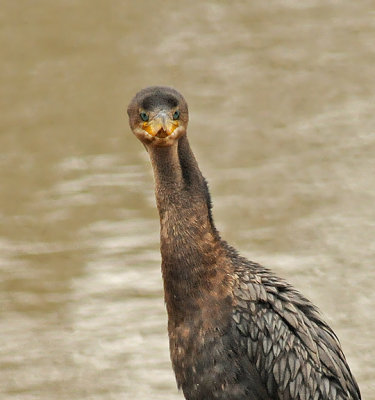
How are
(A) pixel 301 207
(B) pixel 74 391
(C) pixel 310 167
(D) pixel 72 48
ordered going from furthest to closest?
(D) pixel 72 48 < (C) pixel 310 167 < (A) pixel 301 207 < (B) pixel 74 391

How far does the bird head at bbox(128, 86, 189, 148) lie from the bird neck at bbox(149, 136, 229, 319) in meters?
0.13

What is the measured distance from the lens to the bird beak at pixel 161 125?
6.20m

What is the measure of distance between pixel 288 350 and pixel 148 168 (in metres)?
5.48

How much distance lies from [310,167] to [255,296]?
514 cm

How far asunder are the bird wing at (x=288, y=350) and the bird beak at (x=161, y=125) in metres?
1.02

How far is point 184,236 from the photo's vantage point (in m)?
6.43

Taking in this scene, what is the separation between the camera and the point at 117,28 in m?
14.9

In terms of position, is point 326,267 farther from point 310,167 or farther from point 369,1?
point 369,1

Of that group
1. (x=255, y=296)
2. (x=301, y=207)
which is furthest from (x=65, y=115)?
(x=255, y=296)

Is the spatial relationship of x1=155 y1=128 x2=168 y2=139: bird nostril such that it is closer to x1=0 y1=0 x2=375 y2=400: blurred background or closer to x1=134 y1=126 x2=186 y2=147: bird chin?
x1=134 y1=126 x2=186 y2=147: bird chin

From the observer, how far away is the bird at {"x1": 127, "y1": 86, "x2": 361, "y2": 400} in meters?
6.27

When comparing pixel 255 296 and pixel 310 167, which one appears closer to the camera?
pixel 255 296

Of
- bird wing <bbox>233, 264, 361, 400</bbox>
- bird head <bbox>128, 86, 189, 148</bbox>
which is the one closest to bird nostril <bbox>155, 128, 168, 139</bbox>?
bird head <bbox>128, 86, 189, 148</bbox>

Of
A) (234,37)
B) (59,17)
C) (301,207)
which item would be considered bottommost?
(301,207)
